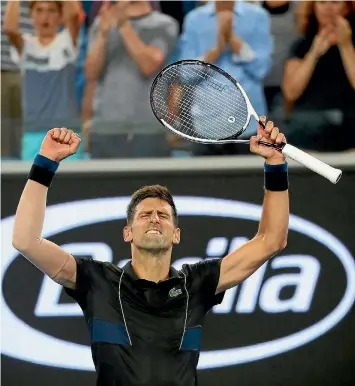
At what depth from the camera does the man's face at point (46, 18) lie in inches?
254

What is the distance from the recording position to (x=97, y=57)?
21.0 feet

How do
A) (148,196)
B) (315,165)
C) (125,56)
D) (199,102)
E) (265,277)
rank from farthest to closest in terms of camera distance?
(125,56)
(265,277)
(199,102)
(148,196)
(315,165)

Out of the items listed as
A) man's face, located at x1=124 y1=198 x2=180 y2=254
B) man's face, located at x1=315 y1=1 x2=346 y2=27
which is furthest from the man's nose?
man's face, located at x1=315 y1=1 x2=346 y2=27

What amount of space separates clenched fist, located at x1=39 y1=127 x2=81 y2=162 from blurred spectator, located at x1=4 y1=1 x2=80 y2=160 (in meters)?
2.27

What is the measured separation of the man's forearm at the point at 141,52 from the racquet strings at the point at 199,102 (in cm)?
174

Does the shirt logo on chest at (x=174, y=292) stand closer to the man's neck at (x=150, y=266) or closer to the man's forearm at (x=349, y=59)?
the man's neck at (x=150, y=266)

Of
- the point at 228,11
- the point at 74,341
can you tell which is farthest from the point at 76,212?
the point at 228,11

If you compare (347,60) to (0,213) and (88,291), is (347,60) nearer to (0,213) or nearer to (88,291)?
(0,213)

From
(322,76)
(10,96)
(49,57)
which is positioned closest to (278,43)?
(322,76)

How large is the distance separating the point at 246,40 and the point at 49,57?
1.30 m

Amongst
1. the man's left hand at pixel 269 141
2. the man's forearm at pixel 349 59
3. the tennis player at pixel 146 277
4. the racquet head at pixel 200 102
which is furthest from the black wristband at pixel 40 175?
the man's forearm at pixel 349 59

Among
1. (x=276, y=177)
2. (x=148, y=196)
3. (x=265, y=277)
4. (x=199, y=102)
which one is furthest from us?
(x=265, y=277)

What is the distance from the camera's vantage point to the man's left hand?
4012mm

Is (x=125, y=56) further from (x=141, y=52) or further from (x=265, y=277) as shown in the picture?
(x=265, y=277)
